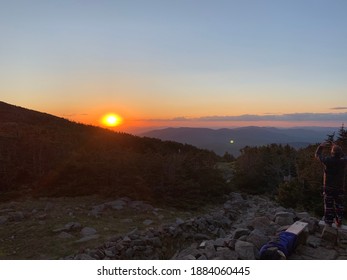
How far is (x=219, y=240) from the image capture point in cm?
827

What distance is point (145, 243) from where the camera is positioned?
10430 millimetres

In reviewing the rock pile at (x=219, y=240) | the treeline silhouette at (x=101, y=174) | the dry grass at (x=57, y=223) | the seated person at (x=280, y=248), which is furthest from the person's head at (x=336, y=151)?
the treeline silhouette at (x=101, y=174)

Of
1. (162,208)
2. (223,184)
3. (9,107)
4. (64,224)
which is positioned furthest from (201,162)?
(9,107)

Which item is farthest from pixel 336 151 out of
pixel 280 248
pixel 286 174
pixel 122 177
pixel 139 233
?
pixel 286 174

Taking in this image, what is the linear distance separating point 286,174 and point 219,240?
1877 cm

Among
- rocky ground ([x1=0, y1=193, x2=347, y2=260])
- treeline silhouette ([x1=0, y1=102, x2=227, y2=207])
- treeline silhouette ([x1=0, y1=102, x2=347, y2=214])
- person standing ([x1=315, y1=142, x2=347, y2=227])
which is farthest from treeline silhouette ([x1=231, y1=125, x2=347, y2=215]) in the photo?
person standing ([x1=315, y1=142, x2=347, y2=227])

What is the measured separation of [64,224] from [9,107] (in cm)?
3973

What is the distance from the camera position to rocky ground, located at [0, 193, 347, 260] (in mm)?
7754

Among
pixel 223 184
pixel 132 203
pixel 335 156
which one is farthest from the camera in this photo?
pixel 223 184

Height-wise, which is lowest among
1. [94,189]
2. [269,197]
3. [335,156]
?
[269,197]

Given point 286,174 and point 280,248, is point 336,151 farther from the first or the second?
point 286,174

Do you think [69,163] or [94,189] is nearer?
[94,189]

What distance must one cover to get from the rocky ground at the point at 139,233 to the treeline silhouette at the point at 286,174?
9.26 ft
